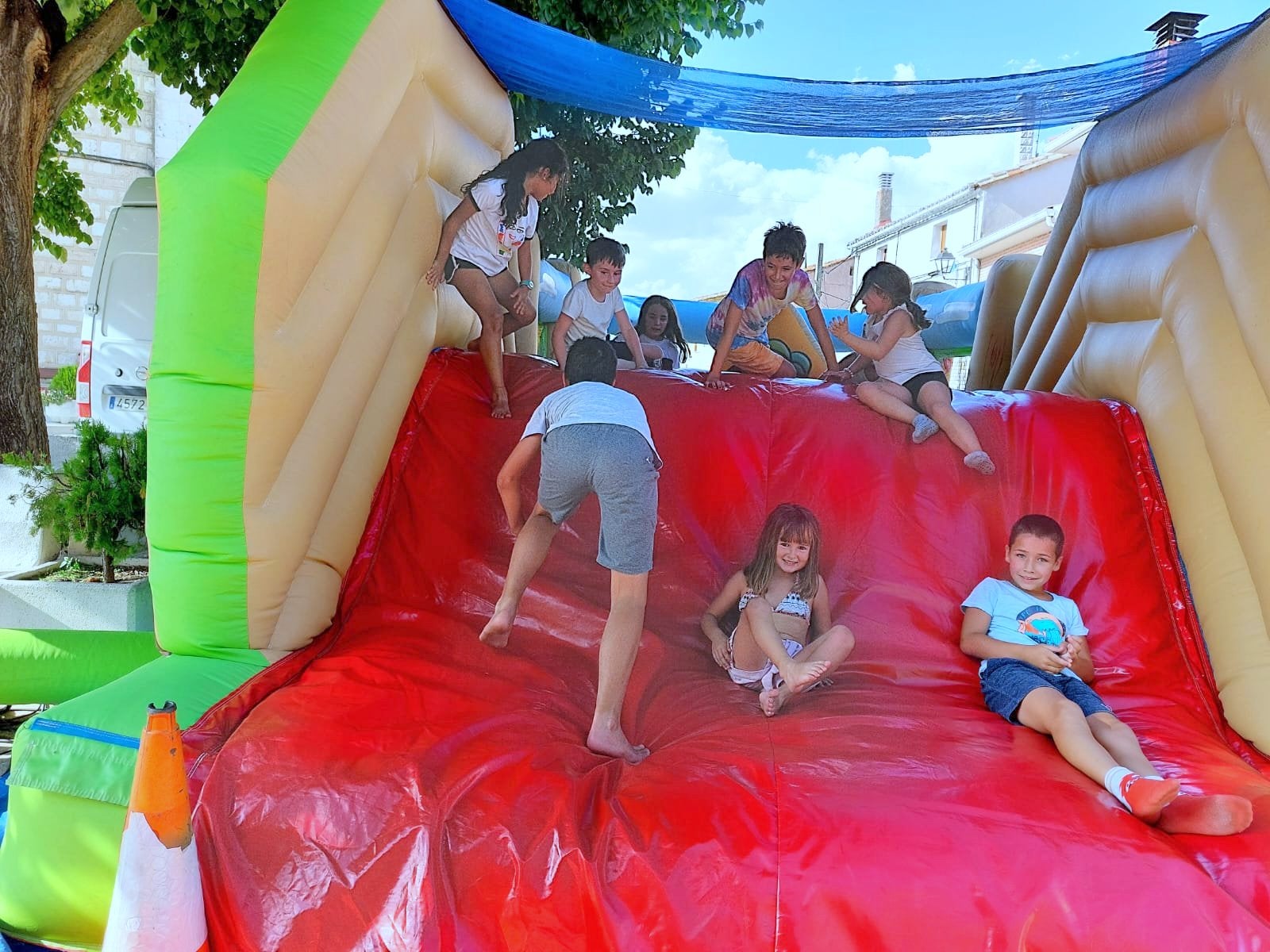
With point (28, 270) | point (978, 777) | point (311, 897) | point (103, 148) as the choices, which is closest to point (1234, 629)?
point (978, 777)

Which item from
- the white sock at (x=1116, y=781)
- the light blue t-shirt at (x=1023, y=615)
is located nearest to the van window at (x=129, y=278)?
the light blue t-shirt at (x=1023, y=615)

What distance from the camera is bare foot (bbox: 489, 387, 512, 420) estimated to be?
3.12 m

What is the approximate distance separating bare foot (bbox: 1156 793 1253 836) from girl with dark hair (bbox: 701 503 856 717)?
76cm

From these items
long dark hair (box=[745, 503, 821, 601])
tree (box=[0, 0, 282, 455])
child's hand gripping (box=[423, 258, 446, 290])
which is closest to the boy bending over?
long dark hair (box=[745, 503, 821, 601])

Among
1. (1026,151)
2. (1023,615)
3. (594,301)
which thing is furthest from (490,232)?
(1026,151)

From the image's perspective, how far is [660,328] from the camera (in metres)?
4.61

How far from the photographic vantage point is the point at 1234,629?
2.46m

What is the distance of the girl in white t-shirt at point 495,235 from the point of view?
304 cm

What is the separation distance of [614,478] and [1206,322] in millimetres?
1742

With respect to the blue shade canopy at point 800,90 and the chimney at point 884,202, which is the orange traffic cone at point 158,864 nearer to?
the blue shade canopy at point 800,90

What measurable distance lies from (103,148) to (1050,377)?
1059cm

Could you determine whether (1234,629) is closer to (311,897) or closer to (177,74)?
(311,897)

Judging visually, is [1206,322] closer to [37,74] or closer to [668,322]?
[668,322]

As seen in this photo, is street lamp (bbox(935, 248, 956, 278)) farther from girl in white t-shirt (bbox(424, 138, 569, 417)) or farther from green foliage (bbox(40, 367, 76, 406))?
girl in white t-shirt (bbox(424, 138, 569, 417))
